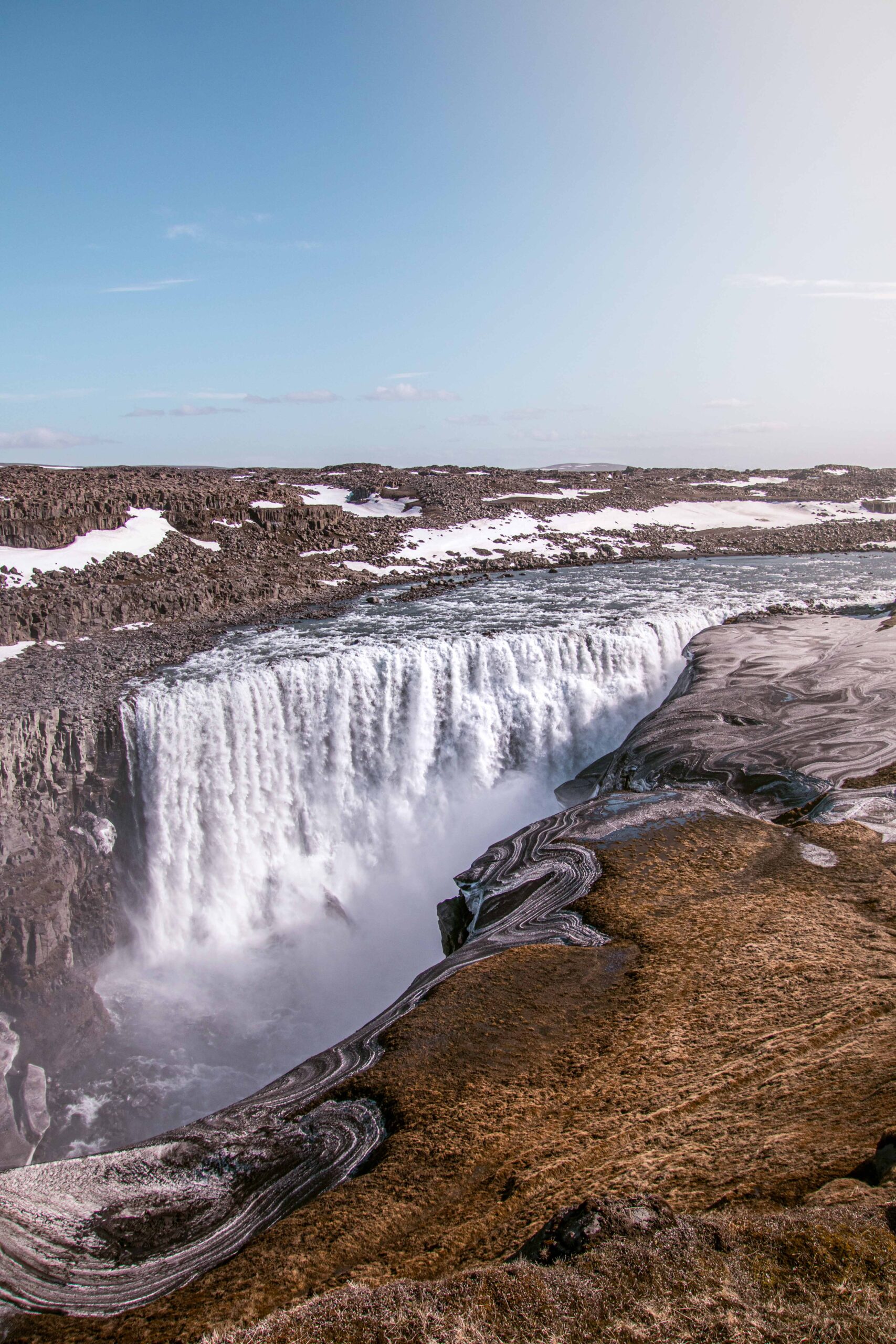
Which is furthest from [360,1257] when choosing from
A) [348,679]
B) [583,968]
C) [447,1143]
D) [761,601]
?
[761,601]

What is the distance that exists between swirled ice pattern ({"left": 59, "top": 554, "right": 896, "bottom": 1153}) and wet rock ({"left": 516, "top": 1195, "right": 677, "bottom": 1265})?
32.8 ft

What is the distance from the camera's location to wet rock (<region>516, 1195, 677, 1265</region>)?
13.1ft

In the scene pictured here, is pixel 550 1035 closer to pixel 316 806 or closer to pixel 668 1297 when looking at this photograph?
pixel 668 1297

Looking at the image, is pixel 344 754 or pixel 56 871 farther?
pixel 344 754

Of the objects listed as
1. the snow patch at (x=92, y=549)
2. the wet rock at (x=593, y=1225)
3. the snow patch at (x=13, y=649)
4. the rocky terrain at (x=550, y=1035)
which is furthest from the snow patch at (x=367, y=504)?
the wet rock at (x=593, y=1225)

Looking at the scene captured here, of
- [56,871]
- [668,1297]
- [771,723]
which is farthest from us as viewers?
[56,871]

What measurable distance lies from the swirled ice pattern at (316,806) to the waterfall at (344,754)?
4 cm

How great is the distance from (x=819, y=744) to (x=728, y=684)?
11.4ft

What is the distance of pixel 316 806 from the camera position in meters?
17.9

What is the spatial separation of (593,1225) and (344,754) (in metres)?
14.6

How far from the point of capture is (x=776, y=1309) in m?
3.37

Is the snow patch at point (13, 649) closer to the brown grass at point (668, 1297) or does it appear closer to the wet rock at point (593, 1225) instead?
the brown grass at point (668, 1297)

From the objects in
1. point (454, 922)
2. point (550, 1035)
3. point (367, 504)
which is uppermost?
point (367, 504)

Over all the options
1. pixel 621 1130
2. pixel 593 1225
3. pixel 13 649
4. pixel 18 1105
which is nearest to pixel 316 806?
pixel 18 1105
